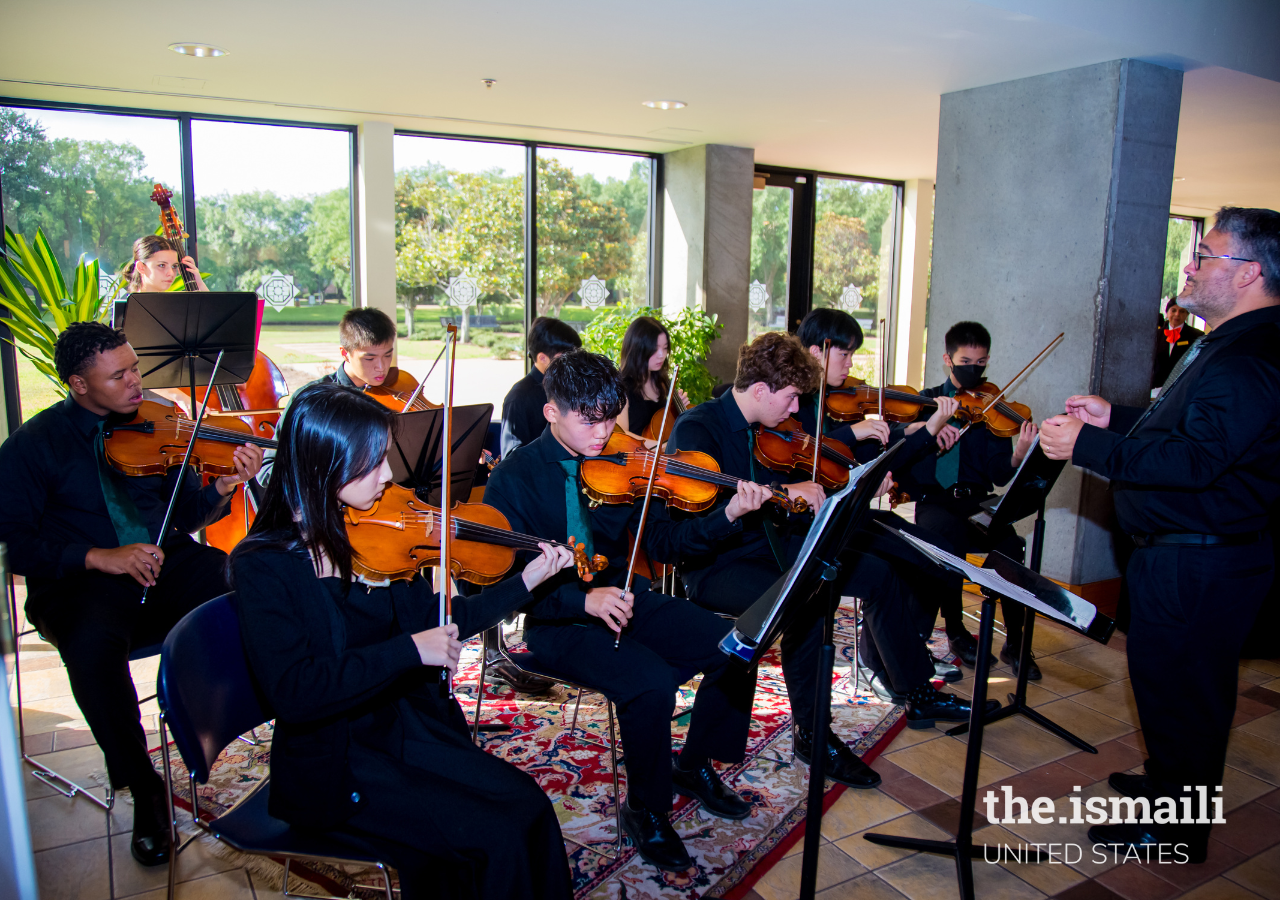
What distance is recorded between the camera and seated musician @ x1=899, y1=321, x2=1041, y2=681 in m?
3.46

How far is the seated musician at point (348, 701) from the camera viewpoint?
5.02 feet

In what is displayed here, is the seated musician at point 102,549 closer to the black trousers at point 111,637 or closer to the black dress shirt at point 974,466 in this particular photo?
the black trousers at point 111,637

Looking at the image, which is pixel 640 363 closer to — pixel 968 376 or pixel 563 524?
pixel 968 376

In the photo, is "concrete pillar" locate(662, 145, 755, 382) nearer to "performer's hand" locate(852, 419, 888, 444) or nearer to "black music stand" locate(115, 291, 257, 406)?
"performer's hand" locate(852, 419, 888, 444)

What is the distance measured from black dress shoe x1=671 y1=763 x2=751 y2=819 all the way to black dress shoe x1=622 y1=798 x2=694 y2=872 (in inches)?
8.1

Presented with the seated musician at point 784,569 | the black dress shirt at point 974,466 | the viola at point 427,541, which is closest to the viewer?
the viola at point 427,541

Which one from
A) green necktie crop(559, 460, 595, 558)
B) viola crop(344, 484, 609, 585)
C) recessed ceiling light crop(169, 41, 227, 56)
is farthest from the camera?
recessed ceiling light crop(169, 41, 227, 56)

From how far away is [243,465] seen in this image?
2756 mm

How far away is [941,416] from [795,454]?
2.29 feet

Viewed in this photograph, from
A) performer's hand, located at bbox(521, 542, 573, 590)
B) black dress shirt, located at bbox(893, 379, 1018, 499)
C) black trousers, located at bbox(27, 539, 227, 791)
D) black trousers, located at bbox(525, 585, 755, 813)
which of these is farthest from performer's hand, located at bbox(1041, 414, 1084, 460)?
black trousers, located at bbox(27, 539, 227, 791)

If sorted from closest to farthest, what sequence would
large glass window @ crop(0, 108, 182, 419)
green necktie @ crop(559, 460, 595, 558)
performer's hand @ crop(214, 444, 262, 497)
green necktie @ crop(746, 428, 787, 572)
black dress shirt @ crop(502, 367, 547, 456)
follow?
green necktie @ crop(559, 460, 595, 558)
green necktie @ crop(746, 428, 787, 572)
performer's hand @ crop(214, 444, 262, 497)
black dress shirt @ crop(502, 367, 547, 456)
large glass window @ crop(0, 108, 182, 419)

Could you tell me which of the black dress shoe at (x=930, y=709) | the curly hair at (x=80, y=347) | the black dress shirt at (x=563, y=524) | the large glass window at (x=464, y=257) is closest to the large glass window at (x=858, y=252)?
the large glass window at (x=464, y=257)

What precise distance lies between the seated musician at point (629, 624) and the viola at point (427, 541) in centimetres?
13

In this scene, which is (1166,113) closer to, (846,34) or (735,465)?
(846,34)
